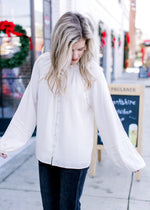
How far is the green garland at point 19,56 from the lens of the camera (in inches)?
224

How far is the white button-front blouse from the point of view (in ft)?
6.13

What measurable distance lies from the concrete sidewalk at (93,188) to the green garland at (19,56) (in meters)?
2.10

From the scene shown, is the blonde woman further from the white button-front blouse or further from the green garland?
→ the green garland

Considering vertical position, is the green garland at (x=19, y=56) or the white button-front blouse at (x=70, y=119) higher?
the green garland at (x=19, y=56)

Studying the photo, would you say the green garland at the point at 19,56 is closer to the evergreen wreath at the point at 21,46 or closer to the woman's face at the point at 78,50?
the evergreen wreath at the point at 21,46

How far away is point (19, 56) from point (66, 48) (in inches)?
167

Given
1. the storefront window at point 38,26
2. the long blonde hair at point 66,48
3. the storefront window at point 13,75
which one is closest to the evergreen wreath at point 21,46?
the storefront window at point 13,75

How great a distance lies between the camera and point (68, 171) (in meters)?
1.95

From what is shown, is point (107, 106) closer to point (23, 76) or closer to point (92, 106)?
point (92, 106)

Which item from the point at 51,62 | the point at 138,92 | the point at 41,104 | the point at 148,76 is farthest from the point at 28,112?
the point at 148,76

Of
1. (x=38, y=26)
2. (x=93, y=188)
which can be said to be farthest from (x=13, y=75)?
(x=93, y=188)

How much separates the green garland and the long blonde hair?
4.03 m

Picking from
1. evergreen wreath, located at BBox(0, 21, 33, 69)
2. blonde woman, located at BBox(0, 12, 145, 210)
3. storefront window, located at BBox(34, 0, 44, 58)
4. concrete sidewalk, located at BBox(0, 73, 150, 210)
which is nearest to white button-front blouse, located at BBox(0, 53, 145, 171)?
blonde woman, located at BBox(0, 12, 145, 210)

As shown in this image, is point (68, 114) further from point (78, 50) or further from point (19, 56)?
point (19, 56)
